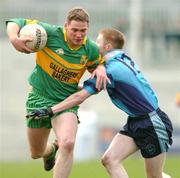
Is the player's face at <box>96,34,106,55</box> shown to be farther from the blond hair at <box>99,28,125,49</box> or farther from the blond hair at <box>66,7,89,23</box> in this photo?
the blond hair at <box>66,7,89,23</box>

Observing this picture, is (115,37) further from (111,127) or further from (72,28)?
(111,127)

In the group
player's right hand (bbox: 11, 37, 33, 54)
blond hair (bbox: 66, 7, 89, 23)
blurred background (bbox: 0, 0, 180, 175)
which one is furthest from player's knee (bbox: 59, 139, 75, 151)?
blurred background (bbox: 0, 0, 180, 175)

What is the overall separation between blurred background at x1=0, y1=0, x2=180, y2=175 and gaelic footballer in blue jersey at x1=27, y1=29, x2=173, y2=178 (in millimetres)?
15687

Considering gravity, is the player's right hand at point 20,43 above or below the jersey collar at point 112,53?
above

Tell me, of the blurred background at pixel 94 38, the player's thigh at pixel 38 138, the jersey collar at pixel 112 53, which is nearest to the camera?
the jersey collar at pixel 112 53

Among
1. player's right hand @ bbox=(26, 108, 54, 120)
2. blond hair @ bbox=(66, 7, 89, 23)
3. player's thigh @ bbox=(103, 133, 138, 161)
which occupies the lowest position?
player's thigh @ bbox=(103, 133, 138, 161)

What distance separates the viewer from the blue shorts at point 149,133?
11.4 m

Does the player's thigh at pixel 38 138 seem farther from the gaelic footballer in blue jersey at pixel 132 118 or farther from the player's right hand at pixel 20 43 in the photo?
the player's right hand at pixel 20 43

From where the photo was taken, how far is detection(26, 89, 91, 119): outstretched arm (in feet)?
37.6

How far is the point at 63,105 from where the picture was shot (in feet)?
37.8

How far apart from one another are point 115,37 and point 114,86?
65 cm

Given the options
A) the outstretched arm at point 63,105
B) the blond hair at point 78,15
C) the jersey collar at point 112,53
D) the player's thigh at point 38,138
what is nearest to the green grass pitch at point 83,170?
the player's thigh at point 38,138

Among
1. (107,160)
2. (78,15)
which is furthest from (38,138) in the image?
(78,15)

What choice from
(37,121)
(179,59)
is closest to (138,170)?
(37,121)
